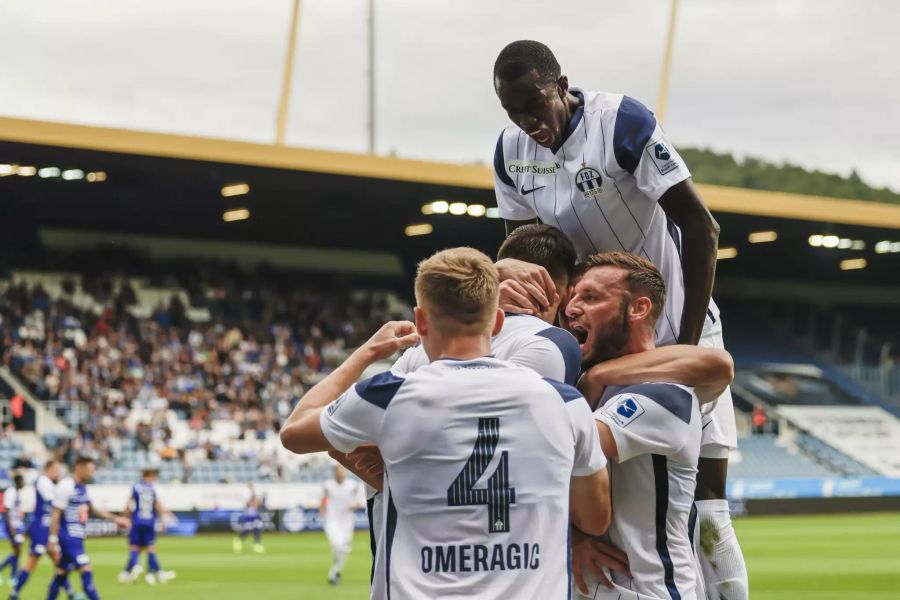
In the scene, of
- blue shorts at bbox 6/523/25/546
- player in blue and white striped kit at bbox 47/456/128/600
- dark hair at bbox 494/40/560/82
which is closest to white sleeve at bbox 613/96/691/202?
Result: dark hair at bbox 494/40/560/82

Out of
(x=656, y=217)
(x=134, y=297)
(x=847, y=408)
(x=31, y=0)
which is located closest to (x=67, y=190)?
(x=134, y=297)

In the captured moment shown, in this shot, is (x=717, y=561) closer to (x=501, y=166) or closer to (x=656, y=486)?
(x=656, y=486)

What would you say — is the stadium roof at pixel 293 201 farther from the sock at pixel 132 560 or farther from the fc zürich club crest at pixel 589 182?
the fc zürich club crest at pixel 589 182

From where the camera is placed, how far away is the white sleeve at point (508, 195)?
481 centimetres

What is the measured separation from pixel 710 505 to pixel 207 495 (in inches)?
931

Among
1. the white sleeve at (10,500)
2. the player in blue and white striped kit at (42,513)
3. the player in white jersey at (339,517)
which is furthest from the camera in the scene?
the player in white jersey at (339,517)

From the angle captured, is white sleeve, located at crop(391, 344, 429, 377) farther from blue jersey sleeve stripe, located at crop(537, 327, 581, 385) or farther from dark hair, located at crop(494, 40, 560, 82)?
dark hair, located at crop(494, 40, 560, 82)

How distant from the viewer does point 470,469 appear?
10.9 ft

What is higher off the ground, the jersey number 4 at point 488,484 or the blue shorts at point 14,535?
the jersey number 4 at point 488,484

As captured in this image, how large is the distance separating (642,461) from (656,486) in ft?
0.29

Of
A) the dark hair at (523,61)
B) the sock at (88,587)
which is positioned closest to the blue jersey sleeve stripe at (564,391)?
the dark hair at (523,61)

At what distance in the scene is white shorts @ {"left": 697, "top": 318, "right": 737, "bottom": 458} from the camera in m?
4.50

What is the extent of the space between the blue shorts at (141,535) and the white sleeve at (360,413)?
1642 centimetres

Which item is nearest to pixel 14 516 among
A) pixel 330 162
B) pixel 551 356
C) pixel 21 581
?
pixel 21 581
